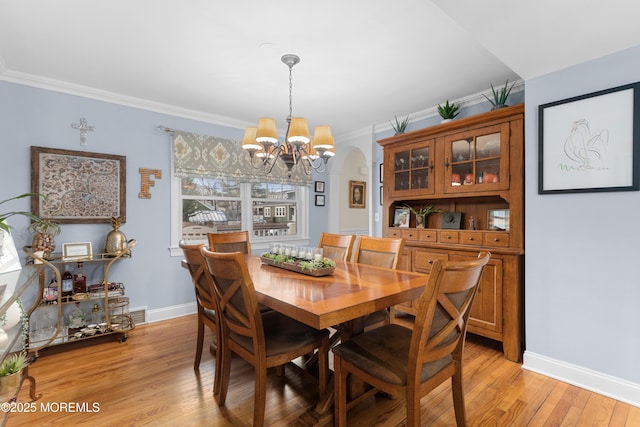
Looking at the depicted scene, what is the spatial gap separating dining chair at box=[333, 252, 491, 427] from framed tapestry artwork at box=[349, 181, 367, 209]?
4.68 metres

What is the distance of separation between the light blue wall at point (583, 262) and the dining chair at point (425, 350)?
3.91 ft

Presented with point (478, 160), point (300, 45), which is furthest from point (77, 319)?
point (478, 160)

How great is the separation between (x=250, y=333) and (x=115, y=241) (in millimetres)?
2236

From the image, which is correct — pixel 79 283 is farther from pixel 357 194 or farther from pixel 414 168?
pixel 357 194

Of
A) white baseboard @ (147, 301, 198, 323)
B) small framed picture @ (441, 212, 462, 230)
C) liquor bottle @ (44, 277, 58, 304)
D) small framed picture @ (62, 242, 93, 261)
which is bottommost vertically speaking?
white baseboard @ (147, 301, 198, 323)

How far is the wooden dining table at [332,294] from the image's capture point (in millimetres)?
1324

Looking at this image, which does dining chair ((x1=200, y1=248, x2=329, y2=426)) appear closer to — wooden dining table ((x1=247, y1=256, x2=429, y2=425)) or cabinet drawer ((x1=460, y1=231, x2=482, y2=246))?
wooden dining table ((x1=247, y1=256, x2=429, y2=425))

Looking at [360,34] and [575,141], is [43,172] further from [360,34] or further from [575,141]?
[575,141]

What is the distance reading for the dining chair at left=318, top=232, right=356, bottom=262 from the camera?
108 inches

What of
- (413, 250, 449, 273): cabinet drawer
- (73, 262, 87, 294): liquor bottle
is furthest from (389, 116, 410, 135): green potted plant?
(73, 262, 87, 294): liquor bottle

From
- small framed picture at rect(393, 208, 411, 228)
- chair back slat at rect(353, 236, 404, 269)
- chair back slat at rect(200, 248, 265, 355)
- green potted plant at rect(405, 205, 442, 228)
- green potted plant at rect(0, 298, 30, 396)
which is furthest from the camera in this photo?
small framed picture at rect(393, 208, 411, 228)

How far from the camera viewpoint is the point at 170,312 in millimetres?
3539

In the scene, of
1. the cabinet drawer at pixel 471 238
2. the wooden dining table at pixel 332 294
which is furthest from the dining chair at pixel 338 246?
the cabinet drawer at pixel 471 238

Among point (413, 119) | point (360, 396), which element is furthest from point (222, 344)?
point (413, 119)
